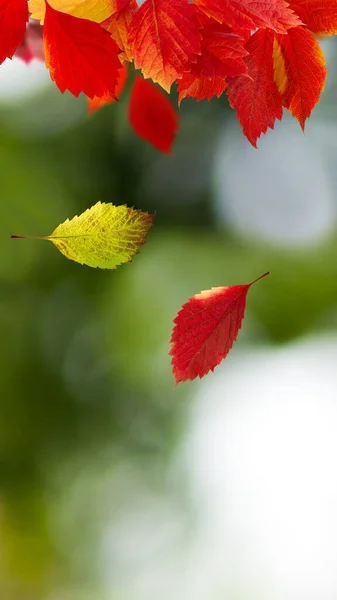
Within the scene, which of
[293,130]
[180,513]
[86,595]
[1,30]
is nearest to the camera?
[1,30]

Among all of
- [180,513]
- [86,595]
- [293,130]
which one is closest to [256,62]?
[86,595]

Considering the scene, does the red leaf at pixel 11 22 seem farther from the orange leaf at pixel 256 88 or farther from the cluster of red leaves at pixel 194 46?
the orange leaf at pixel 256 88

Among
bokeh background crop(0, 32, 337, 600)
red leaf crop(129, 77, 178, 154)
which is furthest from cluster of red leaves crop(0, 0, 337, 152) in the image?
bokeh background crop(0, 32, 337, 600)

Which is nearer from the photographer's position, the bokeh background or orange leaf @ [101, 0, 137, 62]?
orange leaf @ [101, 0, 137, 62]

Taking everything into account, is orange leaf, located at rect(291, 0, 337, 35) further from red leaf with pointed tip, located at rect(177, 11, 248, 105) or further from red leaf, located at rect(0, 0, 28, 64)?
red leaf, located at rect(0, 0, 28, 64)

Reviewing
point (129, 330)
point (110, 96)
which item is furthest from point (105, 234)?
point (129, 330)

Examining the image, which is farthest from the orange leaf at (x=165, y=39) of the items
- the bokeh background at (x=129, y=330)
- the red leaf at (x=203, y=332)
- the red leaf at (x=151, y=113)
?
the bokeh background at (x=129, y=330)

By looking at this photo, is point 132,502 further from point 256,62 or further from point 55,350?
point 256,62

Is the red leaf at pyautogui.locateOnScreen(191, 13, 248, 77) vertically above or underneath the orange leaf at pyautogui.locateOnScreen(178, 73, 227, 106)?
above
